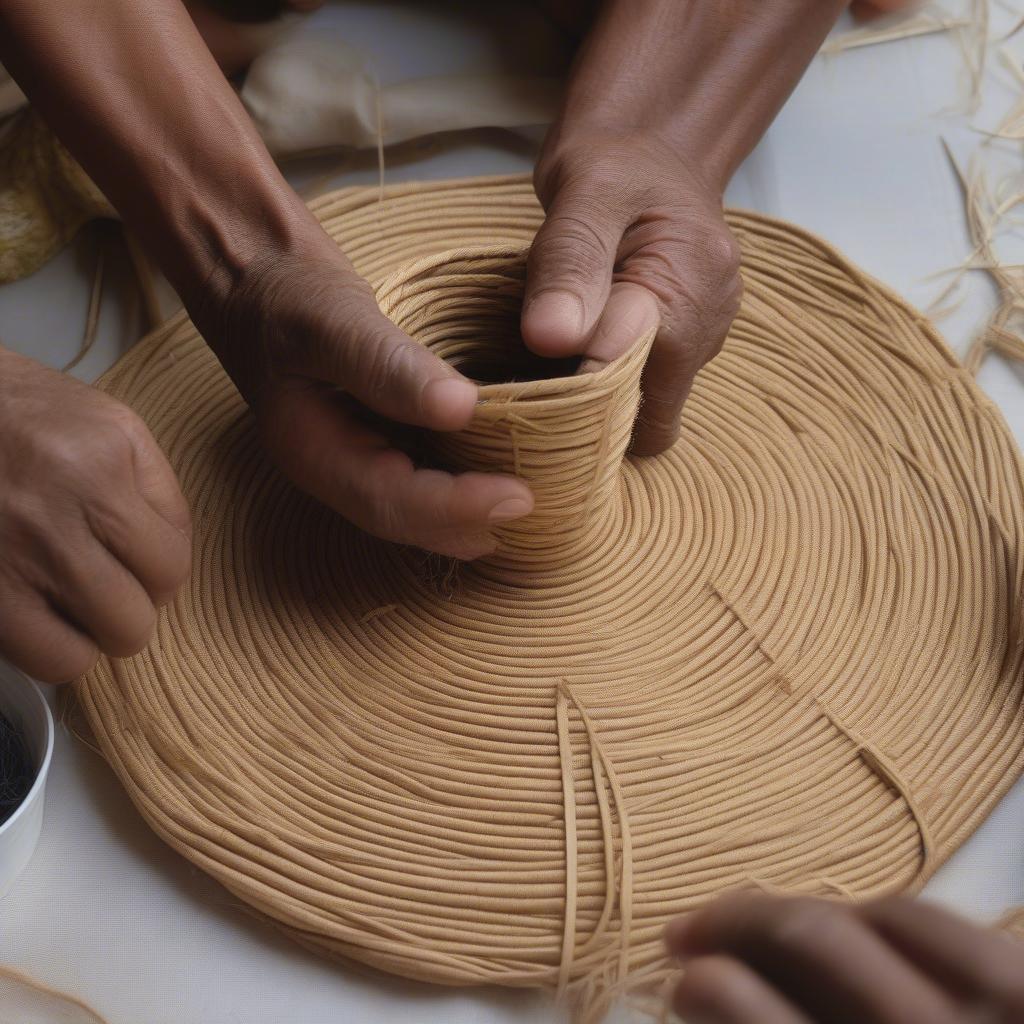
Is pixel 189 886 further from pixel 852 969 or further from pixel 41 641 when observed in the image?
pixel 852 969

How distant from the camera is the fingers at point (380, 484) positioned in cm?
72

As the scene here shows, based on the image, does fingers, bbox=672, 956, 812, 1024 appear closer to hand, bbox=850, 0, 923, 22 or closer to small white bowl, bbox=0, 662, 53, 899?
small white bowl, bbox=0, 662, 53, 899

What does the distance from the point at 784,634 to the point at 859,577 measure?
69mm

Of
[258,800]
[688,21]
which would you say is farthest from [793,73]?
[258,800]

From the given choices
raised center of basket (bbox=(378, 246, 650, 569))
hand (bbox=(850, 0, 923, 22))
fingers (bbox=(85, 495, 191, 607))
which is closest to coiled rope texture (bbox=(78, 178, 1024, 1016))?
raised center of basket (bbox=(378, 246, 650, 569))

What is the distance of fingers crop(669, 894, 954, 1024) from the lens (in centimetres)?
39

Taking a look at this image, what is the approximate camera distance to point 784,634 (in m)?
0.81

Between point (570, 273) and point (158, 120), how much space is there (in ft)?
1.00

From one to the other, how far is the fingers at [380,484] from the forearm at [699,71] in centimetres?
31

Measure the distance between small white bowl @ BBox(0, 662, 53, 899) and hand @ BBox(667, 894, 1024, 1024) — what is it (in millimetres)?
417

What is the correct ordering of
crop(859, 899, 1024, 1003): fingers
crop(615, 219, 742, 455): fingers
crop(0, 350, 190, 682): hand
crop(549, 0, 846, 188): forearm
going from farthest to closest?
crop(549, 0, 846, 188): forearm, crop(615, 219, 742, 455): fingers, crop(0, 350, 190, 682): hand, crop(859, 899, 1024, 1003): fingers

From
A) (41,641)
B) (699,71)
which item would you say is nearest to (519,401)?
(41,641)

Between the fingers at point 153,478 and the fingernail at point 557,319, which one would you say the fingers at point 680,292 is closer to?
the fingernail at point 557,319

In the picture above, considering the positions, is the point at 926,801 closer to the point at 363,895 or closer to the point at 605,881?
the point at 605,881
